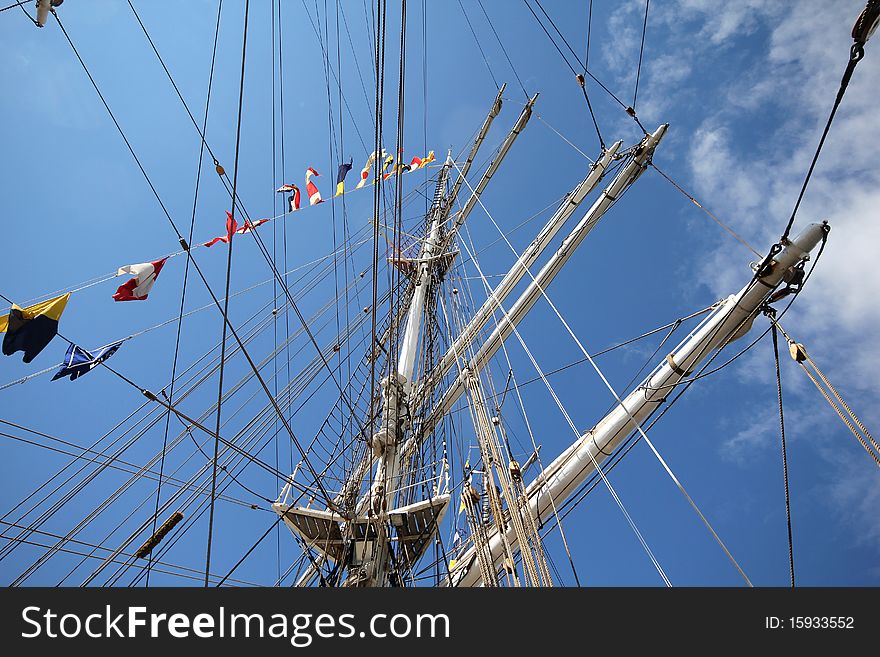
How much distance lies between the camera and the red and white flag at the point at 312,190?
7.21m

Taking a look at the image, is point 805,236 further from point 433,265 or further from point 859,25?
point 433,265

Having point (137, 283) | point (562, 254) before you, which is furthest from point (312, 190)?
point (562, 254)

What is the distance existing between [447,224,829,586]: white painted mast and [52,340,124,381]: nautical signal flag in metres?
4.68

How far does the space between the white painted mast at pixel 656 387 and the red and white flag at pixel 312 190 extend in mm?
5398

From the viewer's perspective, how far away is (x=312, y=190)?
741 cm

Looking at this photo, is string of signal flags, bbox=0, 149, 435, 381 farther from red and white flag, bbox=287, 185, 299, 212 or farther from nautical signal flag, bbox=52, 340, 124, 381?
red and white flag, bbox=287, 185, 299, 212

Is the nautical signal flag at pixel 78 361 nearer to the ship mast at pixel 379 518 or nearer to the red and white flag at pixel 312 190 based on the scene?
the ship mast at pixel 379 518

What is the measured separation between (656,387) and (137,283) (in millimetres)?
5799

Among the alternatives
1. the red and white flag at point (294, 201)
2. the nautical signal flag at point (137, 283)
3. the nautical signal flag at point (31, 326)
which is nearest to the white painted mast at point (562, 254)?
the red and white flag at point (294, 201)

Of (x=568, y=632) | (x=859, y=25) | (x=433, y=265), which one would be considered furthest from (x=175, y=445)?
(x=433, y=265)

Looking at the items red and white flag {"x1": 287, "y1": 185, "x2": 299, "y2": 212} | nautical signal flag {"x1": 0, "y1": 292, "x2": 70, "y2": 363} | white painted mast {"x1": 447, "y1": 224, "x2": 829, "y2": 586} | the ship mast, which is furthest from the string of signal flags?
white painted mast {"x1": 447, "y1": 224, "x2": 829, "y2": 586}

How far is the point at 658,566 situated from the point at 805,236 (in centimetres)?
330

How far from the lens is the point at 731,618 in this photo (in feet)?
7.23

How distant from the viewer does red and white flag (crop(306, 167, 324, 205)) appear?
7.21 meters
